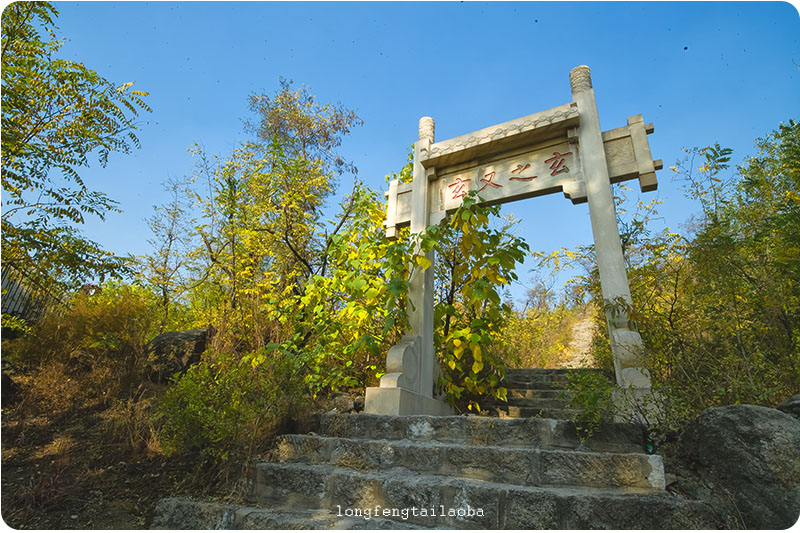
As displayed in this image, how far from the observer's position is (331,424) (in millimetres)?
2930

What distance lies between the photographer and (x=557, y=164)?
12.0 feet

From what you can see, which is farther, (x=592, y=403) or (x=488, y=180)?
(x=488, y=180)

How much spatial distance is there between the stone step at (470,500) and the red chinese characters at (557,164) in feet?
8.51

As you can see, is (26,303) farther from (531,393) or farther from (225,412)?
(531,393)

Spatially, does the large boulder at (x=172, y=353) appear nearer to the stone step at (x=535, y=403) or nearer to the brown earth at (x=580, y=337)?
the stone step at (x=535, y=403)

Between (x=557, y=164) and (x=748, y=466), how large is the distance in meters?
2.64

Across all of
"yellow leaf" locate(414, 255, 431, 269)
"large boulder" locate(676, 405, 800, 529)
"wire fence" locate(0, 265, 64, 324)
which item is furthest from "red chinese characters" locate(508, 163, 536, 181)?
"wire fence" locate(0, 265, 64, 324)

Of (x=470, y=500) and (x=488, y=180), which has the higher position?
(x=488, y=180)

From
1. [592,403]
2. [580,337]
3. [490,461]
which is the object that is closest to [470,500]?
[490,461]

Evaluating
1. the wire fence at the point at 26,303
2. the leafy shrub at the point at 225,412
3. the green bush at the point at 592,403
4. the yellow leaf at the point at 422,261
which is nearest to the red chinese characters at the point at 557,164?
the yellow leaf at the point at 422,261

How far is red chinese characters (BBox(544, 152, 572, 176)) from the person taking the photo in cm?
360

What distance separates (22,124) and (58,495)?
263cm

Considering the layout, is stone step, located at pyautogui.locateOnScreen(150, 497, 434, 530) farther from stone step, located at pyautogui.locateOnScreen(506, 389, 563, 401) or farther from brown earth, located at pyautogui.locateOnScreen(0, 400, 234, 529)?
stone step, located at pyautogui.locateOnScreen(506, 389, 563, 401)

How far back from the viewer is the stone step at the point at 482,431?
7.66ft
